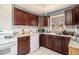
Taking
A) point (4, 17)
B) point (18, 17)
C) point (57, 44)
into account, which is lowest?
point (57, 44)

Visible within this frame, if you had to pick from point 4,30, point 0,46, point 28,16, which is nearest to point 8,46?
point 0,46

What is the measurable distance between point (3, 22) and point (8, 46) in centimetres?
42

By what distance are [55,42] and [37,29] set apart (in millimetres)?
1140

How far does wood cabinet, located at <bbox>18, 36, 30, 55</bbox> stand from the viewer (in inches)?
69.0

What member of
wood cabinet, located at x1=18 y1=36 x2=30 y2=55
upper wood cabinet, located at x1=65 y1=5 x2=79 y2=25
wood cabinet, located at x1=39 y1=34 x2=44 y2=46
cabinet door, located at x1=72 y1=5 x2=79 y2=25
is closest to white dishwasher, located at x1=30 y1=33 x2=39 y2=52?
wood cabinet, located at x1=18 y1=36 x2=30 y2=55

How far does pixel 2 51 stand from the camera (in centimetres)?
110

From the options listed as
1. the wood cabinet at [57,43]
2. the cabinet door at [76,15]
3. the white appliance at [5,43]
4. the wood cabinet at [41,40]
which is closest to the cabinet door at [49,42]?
the wood cabinet at [57,43]

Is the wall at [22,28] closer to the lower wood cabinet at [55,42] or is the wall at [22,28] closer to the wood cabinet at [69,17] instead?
the lower wood cabinet at [55,42]

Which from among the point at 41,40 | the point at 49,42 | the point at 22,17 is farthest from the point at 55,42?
the point at 22,17

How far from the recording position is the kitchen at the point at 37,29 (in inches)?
51.3

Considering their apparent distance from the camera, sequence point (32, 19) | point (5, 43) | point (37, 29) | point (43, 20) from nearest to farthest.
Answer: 1. point (5, 43)
2. point (32, 19)
3. point (43, 20)
4. point (37, 29)

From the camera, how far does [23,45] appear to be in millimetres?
1892

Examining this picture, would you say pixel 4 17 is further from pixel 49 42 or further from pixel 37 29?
pixel 37 29
